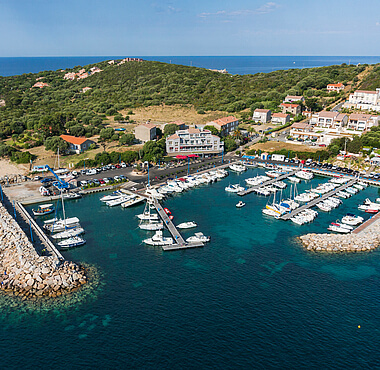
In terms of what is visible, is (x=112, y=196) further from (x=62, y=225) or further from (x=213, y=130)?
(x=213, y=130)

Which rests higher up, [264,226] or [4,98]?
[4,98]

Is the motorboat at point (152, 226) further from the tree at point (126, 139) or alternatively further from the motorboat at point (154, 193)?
the tree at point (126, 139)

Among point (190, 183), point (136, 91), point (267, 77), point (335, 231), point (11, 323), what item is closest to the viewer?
point (11, 323)

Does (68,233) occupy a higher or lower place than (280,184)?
lower

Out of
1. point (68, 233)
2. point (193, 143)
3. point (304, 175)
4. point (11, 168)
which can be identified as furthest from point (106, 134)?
point (304, 175)

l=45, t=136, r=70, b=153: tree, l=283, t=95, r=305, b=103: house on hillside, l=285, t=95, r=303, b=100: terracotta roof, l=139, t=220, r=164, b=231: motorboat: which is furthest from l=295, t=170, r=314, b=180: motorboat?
l=285, t=95, r=303, b=100: terracotta roof

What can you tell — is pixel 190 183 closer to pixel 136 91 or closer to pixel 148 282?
pixel 148 282

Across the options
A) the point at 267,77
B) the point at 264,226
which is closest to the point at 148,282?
the point at 264,226
